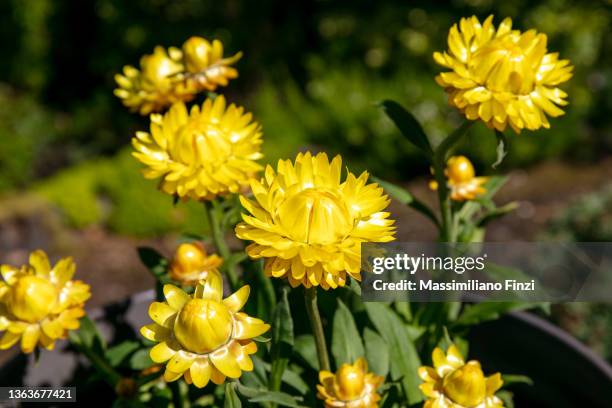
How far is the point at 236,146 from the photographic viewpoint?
4.54 ft

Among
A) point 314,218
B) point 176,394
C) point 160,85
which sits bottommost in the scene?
point 176,394

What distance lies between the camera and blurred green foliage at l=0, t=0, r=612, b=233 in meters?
4.43

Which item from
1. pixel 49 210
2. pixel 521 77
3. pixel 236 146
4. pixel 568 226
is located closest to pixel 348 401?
pixel 236 146

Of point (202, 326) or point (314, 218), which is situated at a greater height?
point (314, 218)

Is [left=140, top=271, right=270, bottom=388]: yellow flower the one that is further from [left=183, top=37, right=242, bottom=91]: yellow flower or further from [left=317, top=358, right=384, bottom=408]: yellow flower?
[left=183, top=37, right=242, bottom=91]: yellow flower

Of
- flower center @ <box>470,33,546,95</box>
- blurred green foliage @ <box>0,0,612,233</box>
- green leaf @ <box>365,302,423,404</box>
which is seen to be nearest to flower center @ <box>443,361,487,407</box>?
green leaf @ <box>365,302,423,404</box>

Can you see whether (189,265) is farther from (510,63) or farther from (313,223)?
(510,63)

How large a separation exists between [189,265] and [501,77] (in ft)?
2.17

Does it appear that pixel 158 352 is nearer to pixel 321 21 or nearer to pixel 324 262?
pixel 324 262

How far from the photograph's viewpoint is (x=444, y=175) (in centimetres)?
141

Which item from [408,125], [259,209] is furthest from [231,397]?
[408,125]

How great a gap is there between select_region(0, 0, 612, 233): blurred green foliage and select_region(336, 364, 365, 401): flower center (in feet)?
9.61

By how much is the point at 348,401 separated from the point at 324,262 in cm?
30

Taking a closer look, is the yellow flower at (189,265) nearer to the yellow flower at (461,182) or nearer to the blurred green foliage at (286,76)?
the yellow flower at (461,182)
